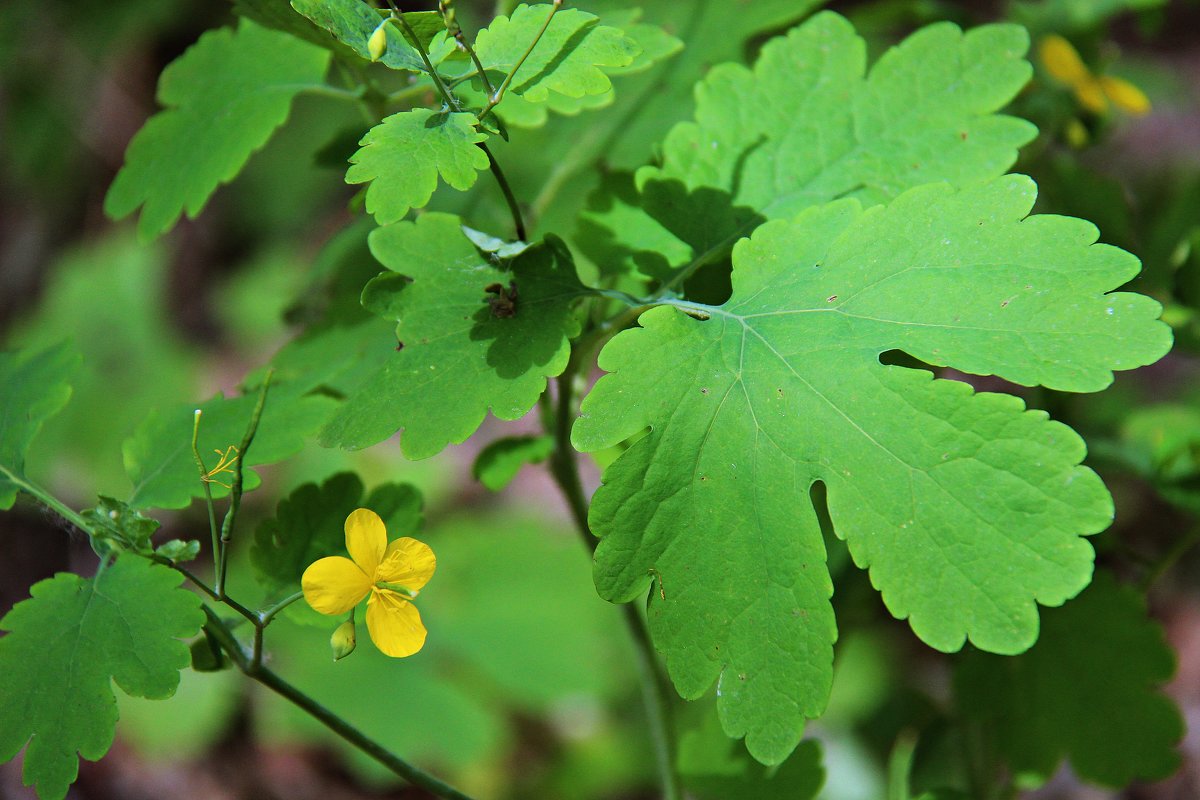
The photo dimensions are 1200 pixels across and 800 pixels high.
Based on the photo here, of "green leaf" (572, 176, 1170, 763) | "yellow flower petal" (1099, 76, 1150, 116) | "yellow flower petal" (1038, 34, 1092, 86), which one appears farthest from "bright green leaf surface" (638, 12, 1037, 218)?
"yellow flower petal" (1099, 76, 1150, 116)

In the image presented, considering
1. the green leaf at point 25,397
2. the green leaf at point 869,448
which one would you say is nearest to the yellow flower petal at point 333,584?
the green leaf at point 869,448

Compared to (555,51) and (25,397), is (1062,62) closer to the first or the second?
(555,51)

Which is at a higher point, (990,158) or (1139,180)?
(990,158)

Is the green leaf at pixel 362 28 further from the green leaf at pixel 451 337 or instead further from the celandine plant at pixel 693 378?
the green leaf at pixel 451 337

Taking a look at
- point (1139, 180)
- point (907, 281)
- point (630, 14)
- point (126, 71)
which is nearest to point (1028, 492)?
point (907, 281)

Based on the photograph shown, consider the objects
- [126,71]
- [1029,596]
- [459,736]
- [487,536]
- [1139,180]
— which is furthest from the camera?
[126,71]

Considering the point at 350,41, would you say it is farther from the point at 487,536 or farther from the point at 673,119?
the point at 487,536

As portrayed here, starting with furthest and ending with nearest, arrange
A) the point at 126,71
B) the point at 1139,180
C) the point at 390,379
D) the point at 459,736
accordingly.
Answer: the point at 126,71 < the point at 1139,180 < the point at 459,736 < the point at 390,379
